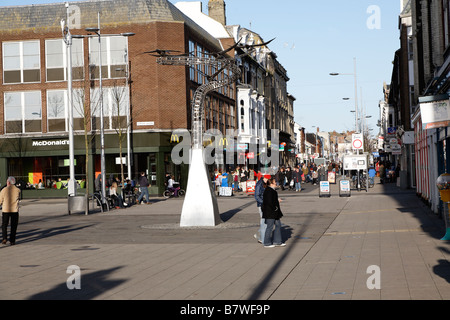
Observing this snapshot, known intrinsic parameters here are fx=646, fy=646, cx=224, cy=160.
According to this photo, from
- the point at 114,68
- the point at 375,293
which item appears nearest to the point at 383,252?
the point at 375,293

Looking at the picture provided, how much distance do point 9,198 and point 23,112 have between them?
102ft

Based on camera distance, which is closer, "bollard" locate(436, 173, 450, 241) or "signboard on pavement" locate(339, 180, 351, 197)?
"bollard" locate(436, 173, 450, 241)

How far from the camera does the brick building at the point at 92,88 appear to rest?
44.6m

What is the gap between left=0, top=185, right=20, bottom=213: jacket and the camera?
16.6 m

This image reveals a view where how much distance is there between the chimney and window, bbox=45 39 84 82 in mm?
24883

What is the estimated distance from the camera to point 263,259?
494 inches

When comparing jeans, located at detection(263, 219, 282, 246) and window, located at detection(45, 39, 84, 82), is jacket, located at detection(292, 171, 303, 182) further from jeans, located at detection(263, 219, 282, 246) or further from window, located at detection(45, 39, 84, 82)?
jeans, located at detection(263, 219, 282, 246)

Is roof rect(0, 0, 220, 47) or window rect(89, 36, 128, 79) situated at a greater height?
roof rect(0, 0, 220, 47)

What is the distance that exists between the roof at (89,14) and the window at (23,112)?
474 cm

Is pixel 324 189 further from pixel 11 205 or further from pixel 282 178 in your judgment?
pixel 11 205

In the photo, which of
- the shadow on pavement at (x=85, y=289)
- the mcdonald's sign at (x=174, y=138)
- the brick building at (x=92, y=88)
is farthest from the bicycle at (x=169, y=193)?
the shadow on pavement at (x=85, y=289)

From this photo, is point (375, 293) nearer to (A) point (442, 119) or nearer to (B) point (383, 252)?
(B) point (383, 252)

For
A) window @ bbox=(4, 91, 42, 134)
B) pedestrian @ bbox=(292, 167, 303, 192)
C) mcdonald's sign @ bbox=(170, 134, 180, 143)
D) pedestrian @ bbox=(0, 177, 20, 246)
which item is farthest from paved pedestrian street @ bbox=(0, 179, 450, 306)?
window @ bbox=(4, 91, 42, 134)

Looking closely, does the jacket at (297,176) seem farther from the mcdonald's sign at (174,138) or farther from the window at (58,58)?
the window at (58,58)
